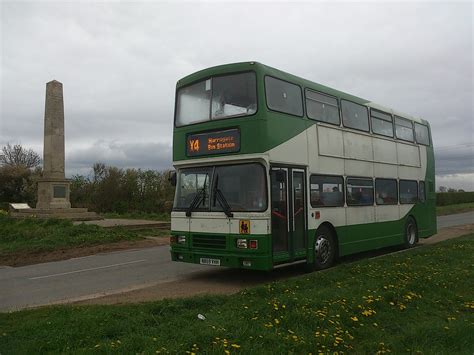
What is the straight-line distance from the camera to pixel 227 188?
30.8 ft

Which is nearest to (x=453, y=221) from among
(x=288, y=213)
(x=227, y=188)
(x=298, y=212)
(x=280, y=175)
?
(x=298, y=212)

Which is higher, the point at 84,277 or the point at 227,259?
the point at 227,259

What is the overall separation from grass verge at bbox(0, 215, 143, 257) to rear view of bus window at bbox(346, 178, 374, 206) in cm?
998

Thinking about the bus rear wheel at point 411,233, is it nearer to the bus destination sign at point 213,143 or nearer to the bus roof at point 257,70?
the bus roof at point 257,70

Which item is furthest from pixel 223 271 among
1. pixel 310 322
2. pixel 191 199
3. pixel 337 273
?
pixel 310 322

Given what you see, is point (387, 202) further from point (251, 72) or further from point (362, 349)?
point (362, 349)

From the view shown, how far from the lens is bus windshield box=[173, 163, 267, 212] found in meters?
9.04

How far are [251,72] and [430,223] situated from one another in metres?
10.8

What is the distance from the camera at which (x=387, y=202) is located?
45.2 ft

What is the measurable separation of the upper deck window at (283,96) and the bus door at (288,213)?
51.2 inches

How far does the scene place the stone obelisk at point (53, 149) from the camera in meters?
26.1

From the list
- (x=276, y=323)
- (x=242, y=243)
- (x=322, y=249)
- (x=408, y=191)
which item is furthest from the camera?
(x=408, y=191)

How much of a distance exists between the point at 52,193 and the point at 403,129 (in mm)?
19808

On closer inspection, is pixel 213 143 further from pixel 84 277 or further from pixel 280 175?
pixel 84 277
